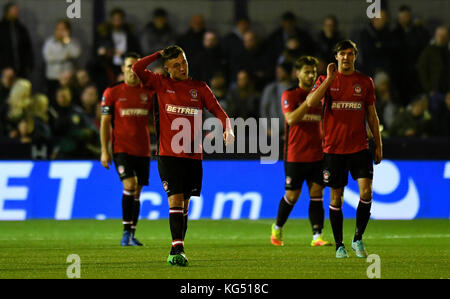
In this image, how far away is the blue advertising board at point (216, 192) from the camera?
15648 millimetres

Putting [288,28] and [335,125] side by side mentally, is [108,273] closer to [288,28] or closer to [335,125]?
[335,125]

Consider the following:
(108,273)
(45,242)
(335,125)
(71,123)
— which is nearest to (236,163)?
(71,123)

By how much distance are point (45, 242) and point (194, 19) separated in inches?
280

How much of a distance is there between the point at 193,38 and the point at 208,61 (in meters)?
0.67

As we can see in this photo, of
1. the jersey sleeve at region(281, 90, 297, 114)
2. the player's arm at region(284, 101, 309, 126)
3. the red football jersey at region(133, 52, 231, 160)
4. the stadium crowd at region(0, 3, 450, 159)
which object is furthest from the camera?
the stadium crowd at region(0, 3, 450, 159)

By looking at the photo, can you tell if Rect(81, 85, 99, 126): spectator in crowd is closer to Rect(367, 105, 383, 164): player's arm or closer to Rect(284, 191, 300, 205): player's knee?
Rect(284, 191, 300, 205): player's knee

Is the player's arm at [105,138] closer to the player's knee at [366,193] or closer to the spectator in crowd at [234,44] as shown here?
the player's knee at [366,193]

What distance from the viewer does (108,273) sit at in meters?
9.41

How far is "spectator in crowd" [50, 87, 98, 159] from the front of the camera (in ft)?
53.6

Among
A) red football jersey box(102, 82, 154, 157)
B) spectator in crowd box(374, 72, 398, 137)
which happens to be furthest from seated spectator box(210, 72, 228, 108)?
red football jersey box(102, 82, 154, 157)

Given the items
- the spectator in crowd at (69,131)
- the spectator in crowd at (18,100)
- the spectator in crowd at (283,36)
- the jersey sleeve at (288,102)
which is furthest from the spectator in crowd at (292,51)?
the jersey sleeve at (288,102)

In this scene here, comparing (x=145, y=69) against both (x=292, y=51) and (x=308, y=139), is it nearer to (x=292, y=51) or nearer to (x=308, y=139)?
(x=308, y=139)

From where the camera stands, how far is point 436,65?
60.4 feet

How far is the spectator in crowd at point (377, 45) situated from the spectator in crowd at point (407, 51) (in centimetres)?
15
